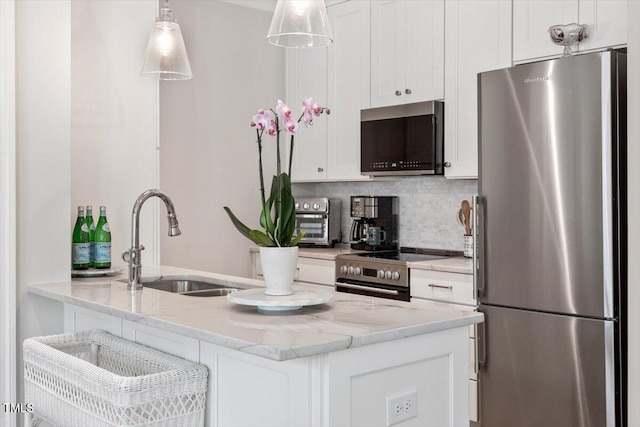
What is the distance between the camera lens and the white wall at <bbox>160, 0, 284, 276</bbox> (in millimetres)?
4492

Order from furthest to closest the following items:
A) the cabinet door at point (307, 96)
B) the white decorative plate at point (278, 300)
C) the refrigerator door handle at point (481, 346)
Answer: the cabinet door at point (307, 96), the refrigerator door handle at point (481, 346), the white decorative plate at point (278, 300)

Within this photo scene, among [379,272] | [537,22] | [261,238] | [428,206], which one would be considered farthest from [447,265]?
[261,238]

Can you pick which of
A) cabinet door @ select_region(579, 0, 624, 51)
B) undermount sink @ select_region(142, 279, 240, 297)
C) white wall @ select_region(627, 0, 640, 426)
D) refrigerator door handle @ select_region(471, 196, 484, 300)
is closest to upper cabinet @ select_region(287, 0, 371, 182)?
refrigerator door handle @ select_region(471, 196, 484, 300)

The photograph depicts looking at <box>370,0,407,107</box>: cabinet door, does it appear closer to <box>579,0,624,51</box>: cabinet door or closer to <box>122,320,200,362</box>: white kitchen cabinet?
<box>579,0,624,51</box>: cabinet door

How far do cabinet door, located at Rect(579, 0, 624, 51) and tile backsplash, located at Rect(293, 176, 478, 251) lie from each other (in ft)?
3.93

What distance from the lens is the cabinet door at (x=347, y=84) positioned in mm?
4426

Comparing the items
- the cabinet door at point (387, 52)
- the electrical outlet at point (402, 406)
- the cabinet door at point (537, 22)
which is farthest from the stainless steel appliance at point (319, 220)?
the electrical outlet at point (402, 406)

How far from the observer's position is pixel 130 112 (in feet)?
10.2

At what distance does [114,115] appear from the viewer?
3051mm

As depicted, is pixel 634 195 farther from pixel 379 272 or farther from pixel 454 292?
pixel 379 272

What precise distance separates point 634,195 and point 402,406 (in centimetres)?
126

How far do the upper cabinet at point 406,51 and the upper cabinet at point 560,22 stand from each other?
55 cm

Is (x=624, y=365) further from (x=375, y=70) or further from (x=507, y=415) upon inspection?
(x=375, y=70)

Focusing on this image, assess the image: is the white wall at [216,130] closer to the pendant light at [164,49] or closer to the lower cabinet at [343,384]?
the pendant light at [164,49]
